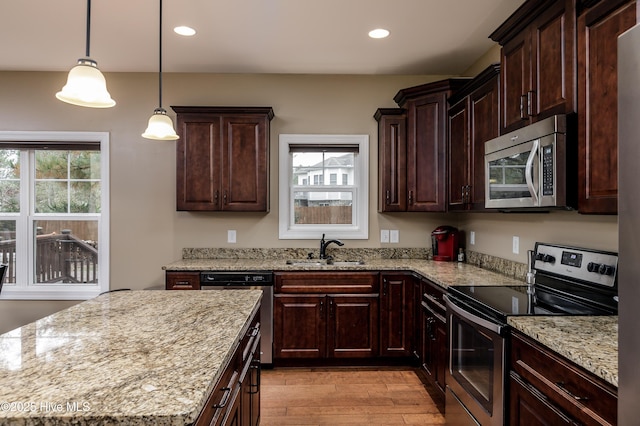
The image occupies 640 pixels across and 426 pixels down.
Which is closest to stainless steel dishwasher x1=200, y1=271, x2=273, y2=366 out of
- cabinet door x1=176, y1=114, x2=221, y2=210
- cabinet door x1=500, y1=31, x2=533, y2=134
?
cabinet door x1=176, y1=114, x2=221, y2=210

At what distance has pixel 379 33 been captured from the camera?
299 centimetres

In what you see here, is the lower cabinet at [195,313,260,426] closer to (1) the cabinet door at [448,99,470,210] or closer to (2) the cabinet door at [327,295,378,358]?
(2) the cabinet door at [327,295,378,358]

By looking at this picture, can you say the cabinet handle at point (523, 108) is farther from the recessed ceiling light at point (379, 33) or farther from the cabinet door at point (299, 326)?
the cabinet door at point (299, 326)

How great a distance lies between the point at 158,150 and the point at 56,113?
1059 mm

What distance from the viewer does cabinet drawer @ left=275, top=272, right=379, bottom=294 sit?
329cm

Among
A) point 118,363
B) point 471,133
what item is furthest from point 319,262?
point 118,363

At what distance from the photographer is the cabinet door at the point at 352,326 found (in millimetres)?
3303

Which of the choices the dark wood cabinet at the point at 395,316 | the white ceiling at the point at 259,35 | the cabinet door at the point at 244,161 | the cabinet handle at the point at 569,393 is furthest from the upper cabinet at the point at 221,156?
the cabinet handle at the point at 569,393

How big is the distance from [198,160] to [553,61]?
111 inches

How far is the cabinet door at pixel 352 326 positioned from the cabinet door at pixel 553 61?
1979 mm

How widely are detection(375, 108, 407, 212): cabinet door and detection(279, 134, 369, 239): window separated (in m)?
0.30

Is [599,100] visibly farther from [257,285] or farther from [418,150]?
[257,285]

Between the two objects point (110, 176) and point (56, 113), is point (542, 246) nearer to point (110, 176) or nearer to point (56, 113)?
point (110, 176)

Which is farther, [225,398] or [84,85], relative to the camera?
[84,85]
